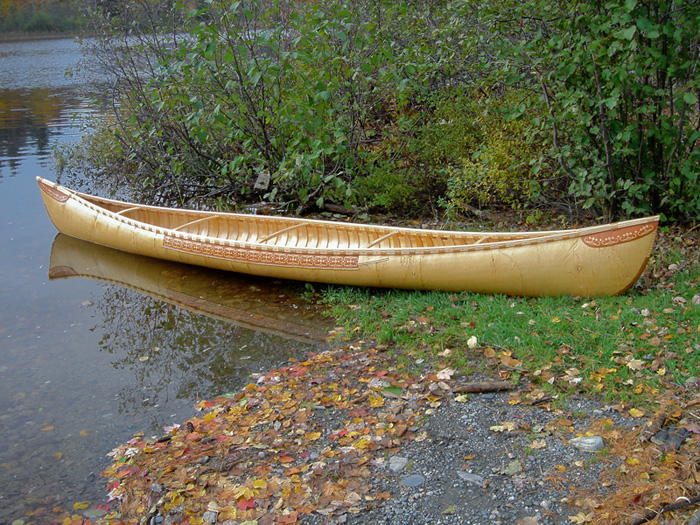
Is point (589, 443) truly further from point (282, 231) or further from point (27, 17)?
point (27, 17)

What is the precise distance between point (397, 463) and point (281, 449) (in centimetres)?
82

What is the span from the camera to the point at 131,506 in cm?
374

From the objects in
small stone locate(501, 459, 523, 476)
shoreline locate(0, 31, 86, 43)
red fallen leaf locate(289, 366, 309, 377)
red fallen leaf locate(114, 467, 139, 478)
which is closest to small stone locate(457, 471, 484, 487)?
small stone locate(501, 459, 523, 476)

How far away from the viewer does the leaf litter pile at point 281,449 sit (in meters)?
3.50

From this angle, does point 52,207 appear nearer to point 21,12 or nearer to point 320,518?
point 320,518

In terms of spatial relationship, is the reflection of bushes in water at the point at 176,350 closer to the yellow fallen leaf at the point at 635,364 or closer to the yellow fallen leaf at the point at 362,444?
the yellow fallen leaf at the point at 362,444

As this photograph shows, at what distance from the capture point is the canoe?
5.36 m

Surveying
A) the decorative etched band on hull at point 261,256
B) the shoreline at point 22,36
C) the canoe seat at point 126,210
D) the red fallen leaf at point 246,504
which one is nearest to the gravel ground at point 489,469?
the red fallen leaf at point 246,504

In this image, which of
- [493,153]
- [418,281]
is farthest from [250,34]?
[418,281]

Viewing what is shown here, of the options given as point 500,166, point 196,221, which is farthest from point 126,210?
point 500,166

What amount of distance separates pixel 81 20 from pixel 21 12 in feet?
117

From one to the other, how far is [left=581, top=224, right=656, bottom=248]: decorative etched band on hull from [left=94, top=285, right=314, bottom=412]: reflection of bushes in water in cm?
285

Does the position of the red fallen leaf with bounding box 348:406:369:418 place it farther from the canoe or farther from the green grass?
the canoe

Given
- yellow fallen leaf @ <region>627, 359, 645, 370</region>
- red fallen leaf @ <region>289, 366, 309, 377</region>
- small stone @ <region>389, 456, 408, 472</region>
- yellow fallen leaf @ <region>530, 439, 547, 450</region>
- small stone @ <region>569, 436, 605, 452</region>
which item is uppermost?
yellow fallen leaf @ <region>627, 359, 645, 370</region>
